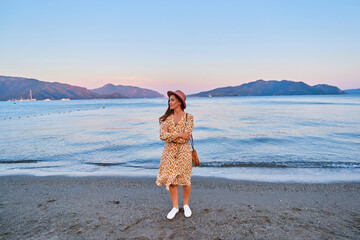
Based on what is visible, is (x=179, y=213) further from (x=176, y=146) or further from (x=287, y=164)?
(x=287, y=164)

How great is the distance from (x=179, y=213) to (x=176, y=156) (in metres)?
1.22

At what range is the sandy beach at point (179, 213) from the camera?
364cm

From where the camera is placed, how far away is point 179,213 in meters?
4.30

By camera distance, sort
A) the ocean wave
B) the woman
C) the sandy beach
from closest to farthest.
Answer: the sandy beach
the woman
the ocean wave

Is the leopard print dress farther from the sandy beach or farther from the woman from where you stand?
the sandy beach

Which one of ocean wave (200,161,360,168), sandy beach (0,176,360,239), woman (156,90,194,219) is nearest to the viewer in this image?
sandy beach (0,176,360,239)

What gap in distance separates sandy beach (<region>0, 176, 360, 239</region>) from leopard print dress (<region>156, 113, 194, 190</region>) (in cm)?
80

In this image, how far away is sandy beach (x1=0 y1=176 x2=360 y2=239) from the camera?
11.9 feet

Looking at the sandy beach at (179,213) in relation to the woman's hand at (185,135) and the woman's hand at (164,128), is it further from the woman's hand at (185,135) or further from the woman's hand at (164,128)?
the woman's hand at (164,128)

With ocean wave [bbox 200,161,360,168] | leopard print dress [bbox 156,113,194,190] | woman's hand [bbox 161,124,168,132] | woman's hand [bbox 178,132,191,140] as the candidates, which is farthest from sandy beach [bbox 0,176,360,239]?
ocean wave [bbox 200,161,360,168]

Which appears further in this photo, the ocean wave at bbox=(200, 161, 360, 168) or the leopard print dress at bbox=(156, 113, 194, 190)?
the ocean wave at bbox=(200, 161, 360, 168)

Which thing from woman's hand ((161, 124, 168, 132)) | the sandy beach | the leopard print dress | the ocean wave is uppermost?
woman's hand ((161, 124, 168, 132))

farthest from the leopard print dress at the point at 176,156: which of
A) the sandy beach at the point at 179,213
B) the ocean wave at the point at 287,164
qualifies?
the ocean wave at the point at 287,164

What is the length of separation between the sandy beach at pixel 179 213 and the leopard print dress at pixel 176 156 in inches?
31.7
